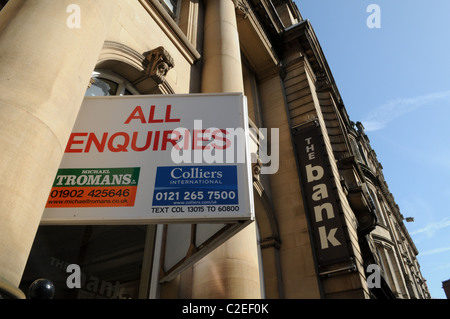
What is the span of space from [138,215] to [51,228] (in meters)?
4.36

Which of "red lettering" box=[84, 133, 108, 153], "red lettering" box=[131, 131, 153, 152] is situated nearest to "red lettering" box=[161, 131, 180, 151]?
"red lettering" box=[131, 131, 153, 152]

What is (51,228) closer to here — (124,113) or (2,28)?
(124,113)

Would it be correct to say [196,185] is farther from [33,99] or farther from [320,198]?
[320,198]

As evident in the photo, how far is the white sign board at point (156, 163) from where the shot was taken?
3.24 metres

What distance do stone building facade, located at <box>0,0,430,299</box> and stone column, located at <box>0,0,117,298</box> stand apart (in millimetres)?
11

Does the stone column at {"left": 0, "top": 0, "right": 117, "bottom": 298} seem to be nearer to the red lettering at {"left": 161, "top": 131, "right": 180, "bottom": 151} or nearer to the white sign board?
the white sign board

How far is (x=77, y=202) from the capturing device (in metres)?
3.33

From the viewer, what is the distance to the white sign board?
324cm

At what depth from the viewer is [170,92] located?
24.4ft

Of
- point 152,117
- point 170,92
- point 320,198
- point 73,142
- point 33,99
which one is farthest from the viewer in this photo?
point 320,198

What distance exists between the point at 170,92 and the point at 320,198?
6.95 m

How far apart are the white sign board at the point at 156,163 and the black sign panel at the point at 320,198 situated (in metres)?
7.70
